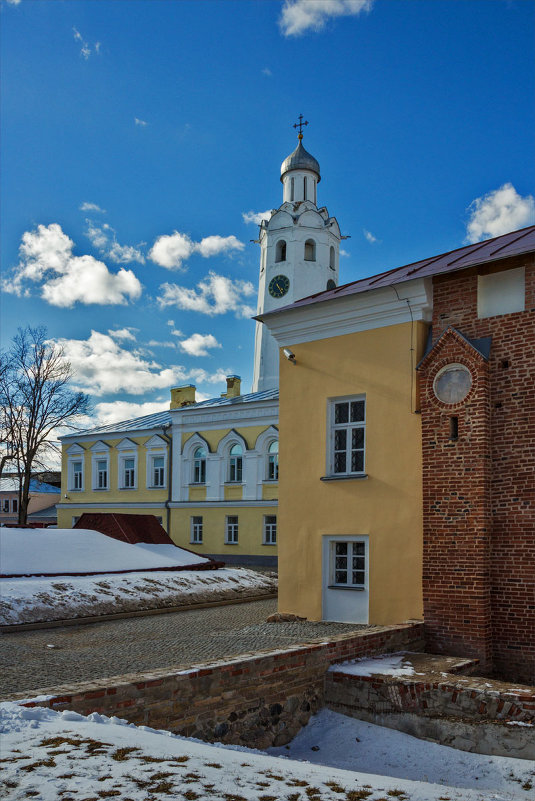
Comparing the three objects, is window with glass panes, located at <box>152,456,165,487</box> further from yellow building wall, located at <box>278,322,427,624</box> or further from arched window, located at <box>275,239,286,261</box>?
yellow building wall, located at <box>278,322,427,624</box>

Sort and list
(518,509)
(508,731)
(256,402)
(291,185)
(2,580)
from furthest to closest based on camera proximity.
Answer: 1. (291,185)
2. (256,402)
3. (2,580)
4. (518,509)
5. (508,731)

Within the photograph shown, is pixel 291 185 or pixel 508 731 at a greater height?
pixel 291 185

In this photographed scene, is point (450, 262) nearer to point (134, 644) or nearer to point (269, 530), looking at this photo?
point (134, 644)

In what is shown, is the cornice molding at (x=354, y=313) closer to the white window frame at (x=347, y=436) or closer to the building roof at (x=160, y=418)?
the white window frame at (x=347, y=436)

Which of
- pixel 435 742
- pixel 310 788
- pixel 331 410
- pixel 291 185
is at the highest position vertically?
pixel 291 185

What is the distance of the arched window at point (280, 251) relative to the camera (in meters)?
43.6

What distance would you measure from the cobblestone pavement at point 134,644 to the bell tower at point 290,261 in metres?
29.7

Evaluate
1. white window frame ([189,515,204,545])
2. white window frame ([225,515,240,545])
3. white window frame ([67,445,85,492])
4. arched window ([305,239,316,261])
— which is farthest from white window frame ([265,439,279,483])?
arched window ([305,239,316,261])

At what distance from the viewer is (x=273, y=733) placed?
7.21 m

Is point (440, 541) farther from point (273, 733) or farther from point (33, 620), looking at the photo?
point (33, 620)

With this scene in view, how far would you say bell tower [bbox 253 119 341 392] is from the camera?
4244 centimetres

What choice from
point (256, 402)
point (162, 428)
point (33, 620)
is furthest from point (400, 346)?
point (162, 428)

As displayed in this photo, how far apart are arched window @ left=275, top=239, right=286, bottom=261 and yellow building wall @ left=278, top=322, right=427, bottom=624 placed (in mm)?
31120

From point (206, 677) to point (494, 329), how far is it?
21.5ft
